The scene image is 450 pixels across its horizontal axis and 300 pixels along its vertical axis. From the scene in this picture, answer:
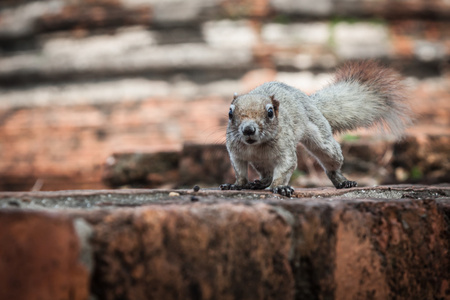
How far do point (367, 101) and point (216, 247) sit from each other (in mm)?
1530

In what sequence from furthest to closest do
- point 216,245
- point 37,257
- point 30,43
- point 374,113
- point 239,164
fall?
point 30,43 → point 374,113 → point 239,164 → point 216,245 → point 37,257

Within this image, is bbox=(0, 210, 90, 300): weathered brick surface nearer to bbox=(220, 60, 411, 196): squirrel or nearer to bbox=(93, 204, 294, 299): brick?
bbox=(93, 204, 294, 299): brick

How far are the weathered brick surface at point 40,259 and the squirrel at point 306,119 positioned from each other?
0.86 m

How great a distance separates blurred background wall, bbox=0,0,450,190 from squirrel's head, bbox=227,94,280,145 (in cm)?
206

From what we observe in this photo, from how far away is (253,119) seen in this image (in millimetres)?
1804

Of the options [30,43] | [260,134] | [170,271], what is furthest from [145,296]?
[30,43]

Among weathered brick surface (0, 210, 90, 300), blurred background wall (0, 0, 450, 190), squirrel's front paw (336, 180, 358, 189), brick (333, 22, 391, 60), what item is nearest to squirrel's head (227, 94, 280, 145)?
squirrel's front paw (336, 180, 358, 189)

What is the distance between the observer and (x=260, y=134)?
1805 millimetres

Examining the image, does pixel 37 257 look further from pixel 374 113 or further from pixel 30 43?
pixel 30 43

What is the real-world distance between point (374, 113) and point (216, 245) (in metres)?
1.54

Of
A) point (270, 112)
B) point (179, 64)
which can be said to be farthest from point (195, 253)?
point (179, 64)

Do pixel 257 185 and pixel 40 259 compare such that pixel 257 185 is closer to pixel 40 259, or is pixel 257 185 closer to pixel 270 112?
pixel 270 112

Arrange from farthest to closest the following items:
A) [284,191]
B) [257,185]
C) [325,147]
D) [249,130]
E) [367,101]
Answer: [367,101]
[325,147]
[257,185]
[249,130]
[284,191]

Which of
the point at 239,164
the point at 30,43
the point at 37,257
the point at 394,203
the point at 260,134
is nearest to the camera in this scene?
the point at 37,257
